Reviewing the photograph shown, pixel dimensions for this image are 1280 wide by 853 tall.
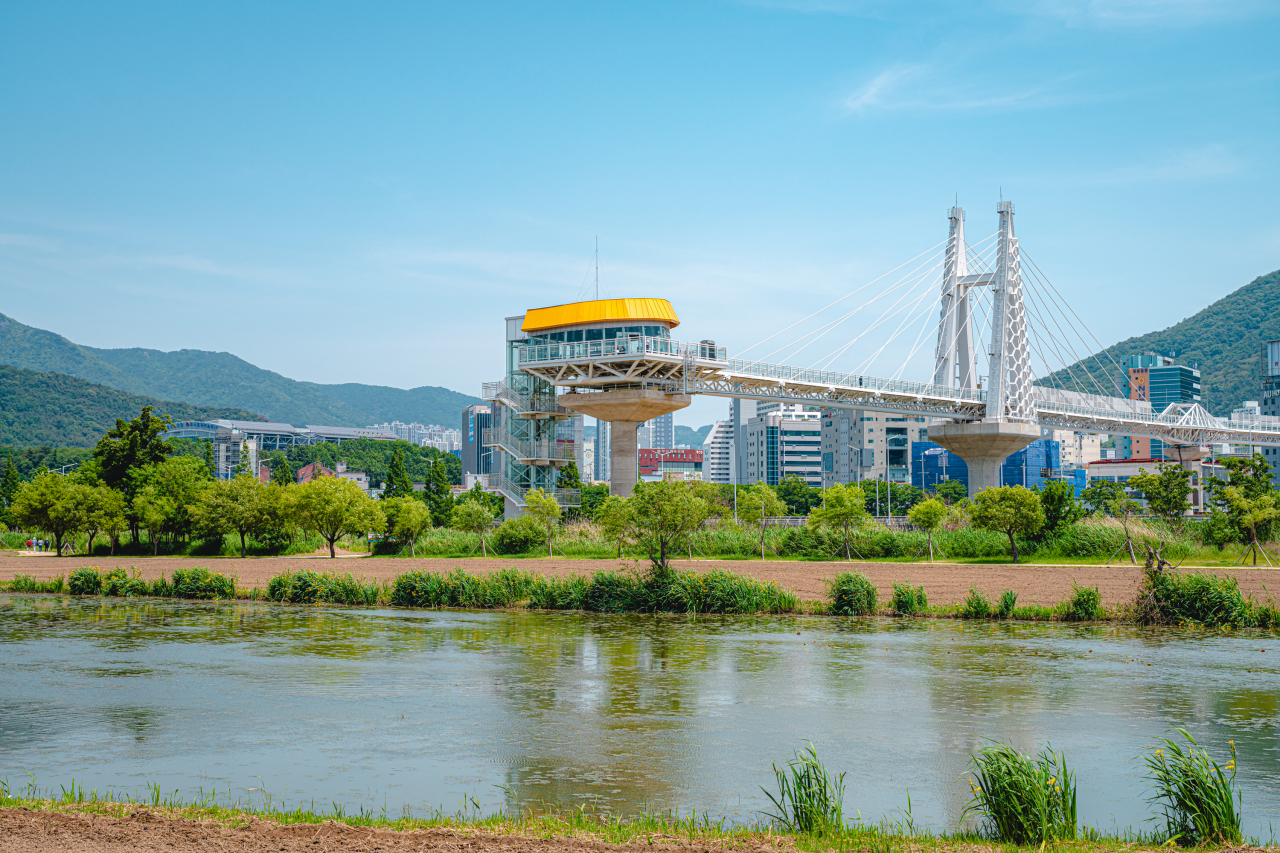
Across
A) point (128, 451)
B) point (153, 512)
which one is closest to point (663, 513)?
point (153, 512)

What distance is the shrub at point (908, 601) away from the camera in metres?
31.5

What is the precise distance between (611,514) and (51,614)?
18669 mm

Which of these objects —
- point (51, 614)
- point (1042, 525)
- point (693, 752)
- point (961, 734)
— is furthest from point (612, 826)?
point (1042, 525)

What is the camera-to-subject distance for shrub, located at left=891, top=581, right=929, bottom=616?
31.5 m

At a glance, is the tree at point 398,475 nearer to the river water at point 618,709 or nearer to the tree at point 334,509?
the tree at point 334,509

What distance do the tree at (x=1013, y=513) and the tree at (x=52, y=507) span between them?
4499 centimetres

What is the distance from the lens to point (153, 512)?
5366 centimetres

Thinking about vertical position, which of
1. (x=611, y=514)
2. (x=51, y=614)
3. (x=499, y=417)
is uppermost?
(x=499, y=417)

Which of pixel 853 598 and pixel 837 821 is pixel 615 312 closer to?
pixel 853 598

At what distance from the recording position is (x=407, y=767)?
13.7m

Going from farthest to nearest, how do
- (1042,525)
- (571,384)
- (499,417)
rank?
(499,417), (571,384), (1042,525)

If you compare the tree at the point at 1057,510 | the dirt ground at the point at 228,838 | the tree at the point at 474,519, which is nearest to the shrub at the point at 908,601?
the tree at the point at 1057,510

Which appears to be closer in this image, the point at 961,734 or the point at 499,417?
the point at 961,734

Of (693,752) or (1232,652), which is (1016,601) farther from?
(693,752)
